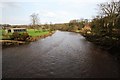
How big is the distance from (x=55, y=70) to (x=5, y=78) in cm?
524

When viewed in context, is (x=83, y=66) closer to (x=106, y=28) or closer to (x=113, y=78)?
(x=113, y=78)

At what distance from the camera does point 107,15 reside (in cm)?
4428

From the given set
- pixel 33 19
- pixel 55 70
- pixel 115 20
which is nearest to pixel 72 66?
pixel 55 70

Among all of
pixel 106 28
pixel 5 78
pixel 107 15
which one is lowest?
pixel 5 78

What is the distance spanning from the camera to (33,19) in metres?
103

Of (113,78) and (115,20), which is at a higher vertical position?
(115,20)

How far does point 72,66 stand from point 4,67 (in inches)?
313

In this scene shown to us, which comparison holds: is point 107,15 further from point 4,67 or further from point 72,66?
point 4,67

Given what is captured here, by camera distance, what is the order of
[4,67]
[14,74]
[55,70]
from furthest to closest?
[4,67] → [55,70] → [14,74]

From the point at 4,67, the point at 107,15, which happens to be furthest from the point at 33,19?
the point at 4,67

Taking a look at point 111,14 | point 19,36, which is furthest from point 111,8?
point 19,36

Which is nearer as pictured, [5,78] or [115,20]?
[5,78]

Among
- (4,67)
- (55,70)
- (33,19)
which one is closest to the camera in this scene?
(55,70)

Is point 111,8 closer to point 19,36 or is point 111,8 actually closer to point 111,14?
point 111,14
